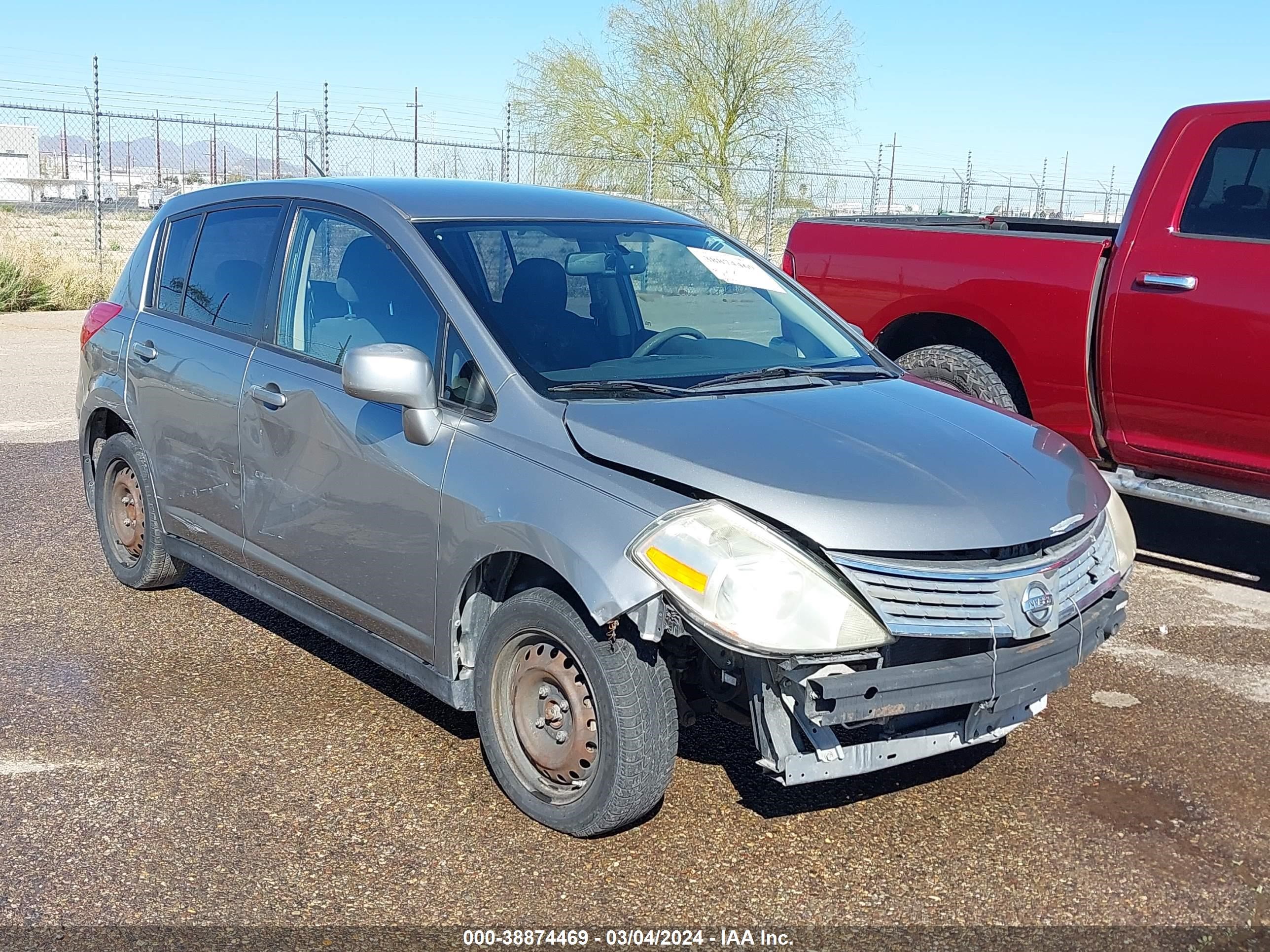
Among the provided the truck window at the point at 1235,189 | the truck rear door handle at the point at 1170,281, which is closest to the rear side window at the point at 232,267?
the truck rear door handle at the point at 1170,281

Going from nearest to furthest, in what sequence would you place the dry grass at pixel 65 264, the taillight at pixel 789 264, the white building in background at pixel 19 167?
the taillight at pixel 789 264 → the dry grass at pixel 65 264 → the white building in background at pixel 19 167

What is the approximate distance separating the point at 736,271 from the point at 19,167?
7357 cm

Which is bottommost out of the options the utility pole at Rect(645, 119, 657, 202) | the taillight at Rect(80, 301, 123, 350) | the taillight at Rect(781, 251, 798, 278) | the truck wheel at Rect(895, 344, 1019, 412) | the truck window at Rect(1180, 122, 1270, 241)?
the truck wheel at Rect(895, 344, 1019, 412)

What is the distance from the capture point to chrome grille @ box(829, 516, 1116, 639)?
10.1 ft

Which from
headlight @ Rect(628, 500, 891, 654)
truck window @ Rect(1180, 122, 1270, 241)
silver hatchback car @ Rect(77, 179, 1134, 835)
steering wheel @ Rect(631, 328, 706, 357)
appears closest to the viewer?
headlight @ Rect(628, 500, 891, 654)

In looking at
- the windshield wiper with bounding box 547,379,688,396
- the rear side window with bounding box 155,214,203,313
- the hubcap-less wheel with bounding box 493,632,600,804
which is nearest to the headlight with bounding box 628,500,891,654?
the hubcap-less wheel with bounding box 493,632,600,804

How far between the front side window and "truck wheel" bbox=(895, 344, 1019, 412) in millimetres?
3060

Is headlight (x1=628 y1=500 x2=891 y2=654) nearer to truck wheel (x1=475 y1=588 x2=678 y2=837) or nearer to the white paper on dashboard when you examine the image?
truck wheel (x1=475 y1=588 x2=678 y2=837)

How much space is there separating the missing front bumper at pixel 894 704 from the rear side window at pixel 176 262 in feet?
10.4

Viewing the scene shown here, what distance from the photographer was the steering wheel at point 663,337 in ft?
13.4

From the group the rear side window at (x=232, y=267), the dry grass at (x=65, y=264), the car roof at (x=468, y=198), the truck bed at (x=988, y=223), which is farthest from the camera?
the dry grass at (x=65, y=264)

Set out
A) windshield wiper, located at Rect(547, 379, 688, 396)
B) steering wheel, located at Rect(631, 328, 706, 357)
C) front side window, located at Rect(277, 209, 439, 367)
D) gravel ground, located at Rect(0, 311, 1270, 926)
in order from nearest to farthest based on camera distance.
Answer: gravel ground, located at Rect(0, 311, 1270, 926) → windshield wiper, located at Rect(547, 379, 688, 396) → front side window, located at Rect(277, 209, 439, 367) → steering wheel, located at Rect(631, 328, 706, 357)

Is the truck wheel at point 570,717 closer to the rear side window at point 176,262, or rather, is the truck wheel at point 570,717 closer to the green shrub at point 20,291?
the rear side window at point 176,262

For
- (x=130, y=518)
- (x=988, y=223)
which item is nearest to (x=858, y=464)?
(x=130, y=518)
